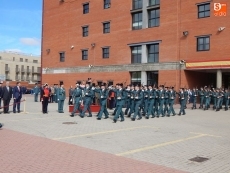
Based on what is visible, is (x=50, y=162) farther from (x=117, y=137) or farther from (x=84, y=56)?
(x=84, y=56)

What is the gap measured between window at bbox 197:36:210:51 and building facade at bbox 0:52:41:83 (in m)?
62.1

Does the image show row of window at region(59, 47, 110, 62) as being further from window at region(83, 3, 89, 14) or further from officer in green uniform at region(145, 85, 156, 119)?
officer in green uniform at region(145, 85, 156, 119)

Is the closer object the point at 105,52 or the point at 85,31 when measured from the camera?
the point at 105,52

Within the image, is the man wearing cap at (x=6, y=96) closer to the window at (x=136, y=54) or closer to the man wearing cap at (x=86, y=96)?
the man wearing cap at (x=86, y=96)

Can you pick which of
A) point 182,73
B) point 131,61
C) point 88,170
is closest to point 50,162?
point 88,170

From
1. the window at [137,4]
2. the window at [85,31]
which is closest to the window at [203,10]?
the window at [137,4]

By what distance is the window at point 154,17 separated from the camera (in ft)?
105

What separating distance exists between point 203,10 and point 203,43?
314cm

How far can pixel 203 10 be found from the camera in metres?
29.0

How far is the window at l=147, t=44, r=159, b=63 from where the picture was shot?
32000 millimetres

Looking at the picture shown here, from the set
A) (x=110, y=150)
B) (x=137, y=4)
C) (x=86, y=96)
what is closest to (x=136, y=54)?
(x=137, y=4)

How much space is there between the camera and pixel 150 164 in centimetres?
699

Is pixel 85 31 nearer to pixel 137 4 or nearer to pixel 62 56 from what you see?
pixel 62 56

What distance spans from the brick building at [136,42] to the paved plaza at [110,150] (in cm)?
1785
